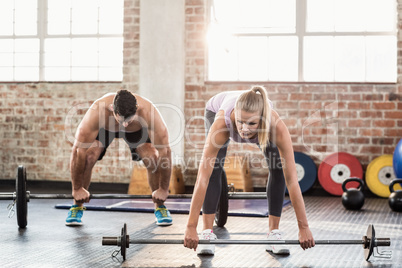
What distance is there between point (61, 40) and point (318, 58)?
3.40 metres

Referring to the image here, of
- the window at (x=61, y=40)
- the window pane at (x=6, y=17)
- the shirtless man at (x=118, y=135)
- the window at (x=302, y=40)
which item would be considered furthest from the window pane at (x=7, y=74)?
the shirtless man at (x=118, y=135)

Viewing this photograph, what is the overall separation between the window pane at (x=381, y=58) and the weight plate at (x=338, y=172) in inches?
41.8

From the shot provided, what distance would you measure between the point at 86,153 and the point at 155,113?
60 centimetres

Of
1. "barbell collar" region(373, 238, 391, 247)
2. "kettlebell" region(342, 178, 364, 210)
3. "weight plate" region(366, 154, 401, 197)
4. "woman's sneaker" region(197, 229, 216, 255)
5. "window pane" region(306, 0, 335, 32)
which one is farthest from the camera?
"window pane" region(306, 0, 335, 32)

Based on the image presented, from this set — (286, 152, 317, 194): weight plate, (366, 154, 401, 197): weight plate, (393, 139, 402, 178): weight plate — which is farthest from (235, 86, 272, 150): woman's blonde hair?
(366, 154, 401, 197): weight plate

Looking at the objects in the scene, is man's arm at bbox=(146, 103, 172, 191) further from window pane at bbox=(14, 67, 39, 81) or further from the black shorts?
window pane at bbox=(14, 67, 39, 81)

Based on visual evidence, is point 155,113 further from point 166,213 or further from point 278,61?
point 278,61

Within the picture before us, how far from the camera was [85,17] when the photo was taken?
6797 mm

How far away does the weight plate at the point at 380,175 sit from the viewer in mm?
5824

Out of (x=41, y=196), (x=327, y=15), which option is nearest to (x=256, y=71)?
(x=327, y=15)

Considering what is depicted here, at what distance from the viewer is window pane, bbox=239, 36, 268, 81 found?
21.0 ft

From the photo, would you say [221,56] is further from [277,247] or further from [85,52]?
[277,247]

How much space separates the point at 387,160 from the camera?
19.2ft

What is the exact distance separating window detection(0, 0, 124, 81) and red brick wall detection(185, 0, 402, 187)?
1099mm
